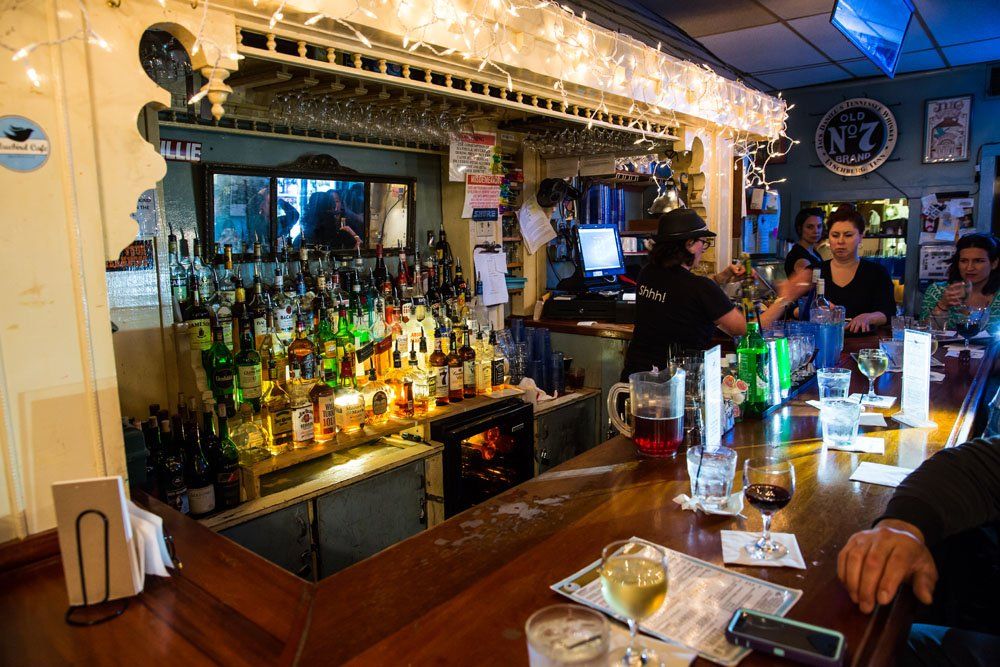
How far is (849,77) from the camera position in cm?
716

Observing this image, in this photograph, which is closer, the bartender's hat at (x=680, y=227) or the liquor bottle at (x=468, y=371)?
the bartender's hat at (x=680, y=227)

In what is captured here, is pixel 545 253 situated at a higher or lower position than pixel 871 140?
lower

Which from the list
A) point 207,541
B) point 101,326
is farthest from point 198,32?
point 207,541

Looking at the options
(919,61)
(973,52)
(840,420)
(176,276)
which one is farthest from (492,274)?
(973,52)

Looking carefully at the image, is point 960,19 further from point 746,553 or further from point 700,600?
point 700,600

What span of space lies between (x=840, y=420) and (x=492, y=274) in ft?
9.04

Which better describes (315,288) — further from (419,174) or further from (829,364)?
(829,364)

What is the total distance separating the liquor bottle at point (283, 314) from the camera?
2.78 metres

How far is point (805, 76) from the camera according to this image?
705 centimetres

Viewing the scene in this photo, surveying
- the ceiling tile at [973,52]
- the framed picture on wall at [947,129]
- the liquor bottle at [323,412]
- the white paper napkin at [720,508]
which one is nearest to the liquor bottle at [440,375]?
the liquor bottle at [323,412]

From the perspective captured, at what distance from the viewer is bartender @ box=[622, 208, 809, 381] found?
319 centimetres

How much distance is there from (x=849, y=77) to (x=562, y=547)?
758cm

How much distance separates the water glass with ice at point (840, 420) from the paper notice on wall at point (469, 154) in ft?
8.87

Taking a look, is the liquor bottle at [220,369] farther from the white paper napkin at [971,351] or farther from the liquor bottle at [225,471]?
the white paper napkin at [971,351]
